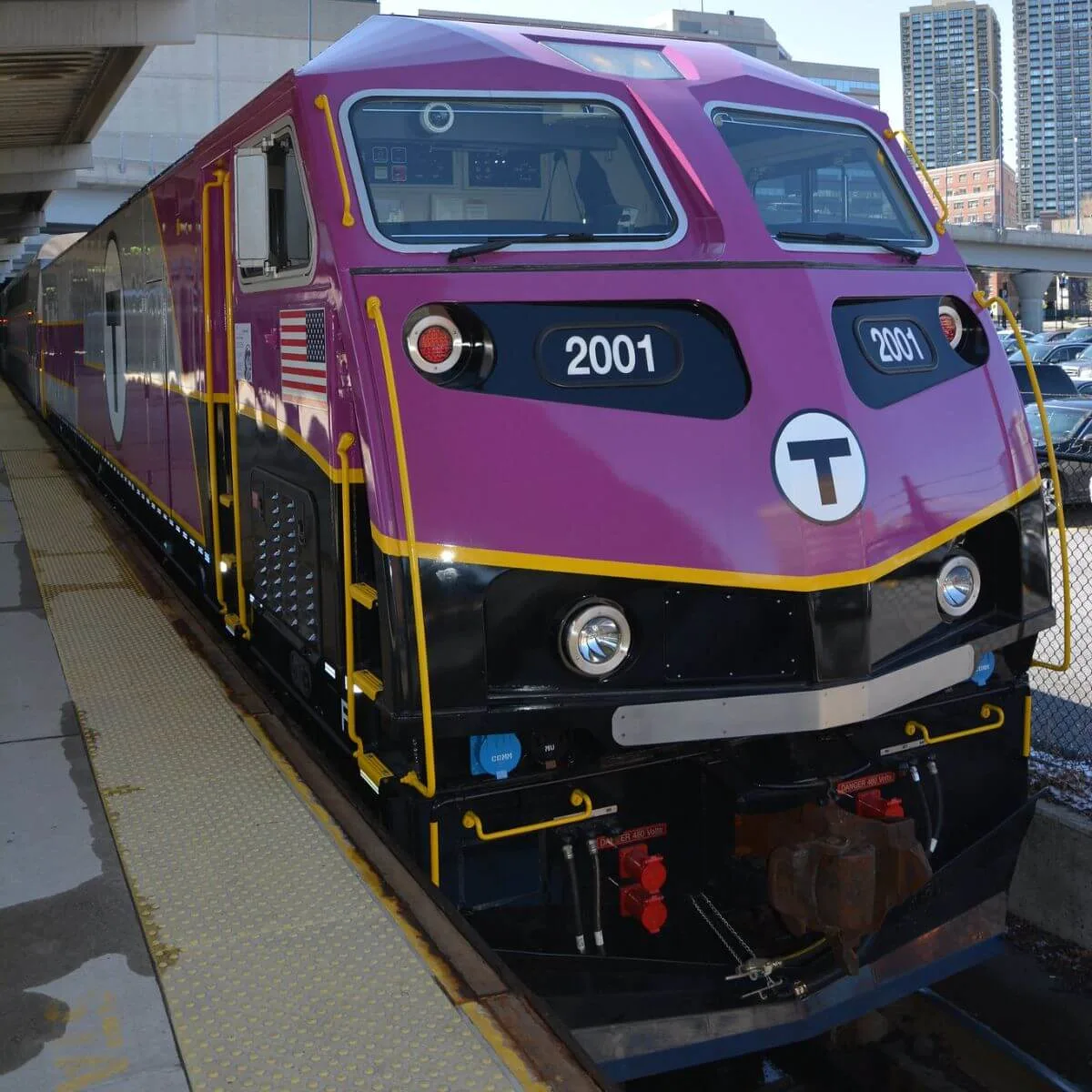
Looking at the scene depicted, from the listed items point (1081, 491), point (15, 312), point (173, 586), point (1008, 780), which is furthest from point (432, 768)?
point (15, 312)

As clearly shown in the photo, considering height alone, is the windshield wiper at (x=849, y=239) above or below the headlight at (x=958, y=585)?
above

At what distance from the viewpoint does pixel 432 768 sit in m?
3.45

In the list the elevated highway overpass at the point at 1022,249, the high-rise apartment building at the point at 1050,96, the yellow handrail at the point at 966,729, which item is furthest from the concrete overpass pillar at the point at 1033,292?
the high-rise apartment building at the point at 1050,96

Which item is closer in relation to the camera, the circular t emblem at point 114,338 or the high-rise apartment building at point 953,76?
the circular t emblem at point 114,338

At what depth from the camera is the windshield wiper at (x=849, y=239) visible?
168 inches

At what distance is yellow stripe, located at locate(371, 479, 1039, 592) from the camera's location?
139 inches

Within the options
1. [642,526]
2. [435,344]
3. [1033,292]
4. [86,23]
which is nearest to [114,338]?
[86,23]

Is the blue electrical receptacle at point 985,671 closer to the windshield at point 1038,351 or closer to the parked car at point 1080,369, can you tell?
the parked car at point 1080,369

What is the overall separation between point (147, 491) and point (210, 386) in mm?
2644

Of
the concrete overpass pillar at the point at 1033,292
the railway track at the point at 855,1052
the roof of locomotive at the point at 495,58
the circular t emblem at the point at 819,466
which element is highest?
the concrete overpass pillar at the point at 1033,292

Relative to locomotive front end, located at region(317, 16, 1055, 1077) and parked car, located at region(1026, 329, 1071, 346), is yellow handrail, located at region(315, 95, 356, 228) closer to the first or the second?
locomotive front end, located at region(317, 16, 1055, 1077)

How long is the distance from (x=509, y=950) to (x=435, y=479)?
4.69 feet

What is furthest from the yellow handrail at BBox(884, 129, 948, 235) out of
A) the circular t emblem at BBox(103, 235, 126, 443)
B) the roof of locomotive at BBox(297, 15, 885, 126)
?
the circular t emblem at BBox(103, 235, 126, 443)

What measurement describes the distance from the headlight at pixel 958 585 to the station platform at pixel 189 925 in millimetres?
1911
